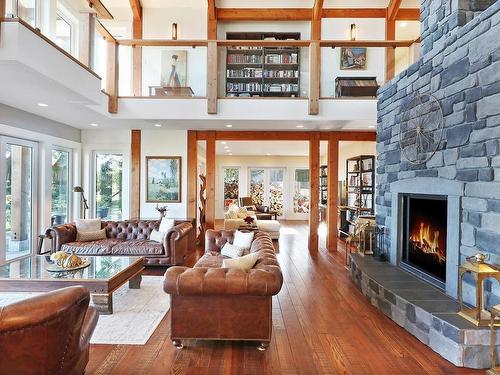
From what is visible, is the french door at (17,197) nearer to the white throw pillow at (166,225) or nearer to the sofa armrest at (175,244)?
the white throw pillow at (166,225)

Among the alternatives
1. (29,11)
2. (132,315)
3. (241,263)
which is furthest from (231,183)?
(241,263)

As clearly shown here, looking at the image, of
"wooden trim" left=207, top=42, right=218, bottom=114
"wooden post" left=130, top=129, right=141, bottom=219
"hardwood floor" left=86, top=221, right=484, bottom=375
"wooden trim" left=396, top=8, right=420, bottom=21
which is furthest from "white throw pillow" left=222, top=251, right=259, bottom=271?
"wooden trim" left=396, top=8, right=420, bottom=21

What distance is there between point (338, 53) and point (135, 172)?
4891mm

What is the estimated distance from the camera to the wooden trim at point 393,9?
22.3ft

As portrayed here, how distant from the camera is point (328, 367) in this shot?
2.49 m

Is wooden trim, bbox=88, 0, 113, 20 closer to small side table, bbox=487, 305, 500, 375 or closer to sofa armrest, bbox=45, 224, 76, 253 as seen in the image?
sofa armrest, bbox=45, 224, 76, 253

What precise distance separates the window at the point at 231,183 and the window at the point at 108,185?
6101mm

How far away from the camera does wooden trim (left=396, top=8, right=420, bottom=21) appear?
6906mm

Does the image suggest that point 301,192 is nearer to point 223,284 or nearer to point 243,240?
point 243,240

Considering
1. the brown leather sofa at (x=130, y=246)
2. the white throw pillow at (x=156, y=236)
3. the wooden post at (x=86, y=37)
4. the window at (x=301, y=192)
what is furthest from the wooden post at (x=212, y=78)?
the window at (x=301, y=192)

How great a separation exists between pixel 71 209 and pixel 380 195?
633 centimetres

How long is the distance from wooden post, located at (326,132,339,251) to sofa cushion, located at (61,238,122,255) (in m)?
4.47

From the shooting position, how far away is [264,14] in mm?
7250

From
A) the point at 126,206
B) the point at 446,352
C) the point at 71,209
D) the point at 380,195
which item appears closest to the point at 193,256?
the point at 126,206
